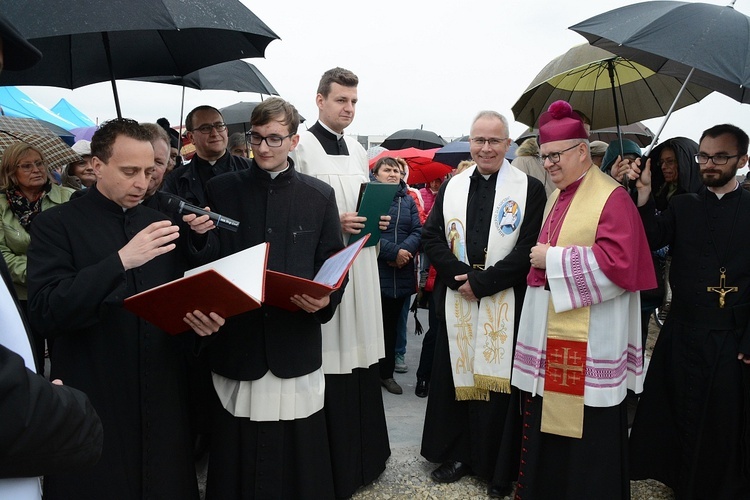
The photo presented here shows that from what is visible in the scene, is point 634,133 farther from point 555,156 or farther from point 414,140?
point 414,140

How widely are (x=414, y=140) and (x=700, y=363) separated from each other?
956 cm

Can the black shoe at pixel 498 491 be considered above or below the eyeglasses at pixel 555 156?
below

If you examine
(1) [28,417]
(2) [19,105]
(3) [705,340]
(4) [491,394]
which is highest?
(2) [19,105]

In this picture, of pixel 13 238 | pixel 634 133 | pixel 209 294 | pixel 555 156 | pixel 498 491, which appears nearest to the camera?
pixel 209 294

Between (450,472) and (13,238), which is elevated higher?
(13,238)

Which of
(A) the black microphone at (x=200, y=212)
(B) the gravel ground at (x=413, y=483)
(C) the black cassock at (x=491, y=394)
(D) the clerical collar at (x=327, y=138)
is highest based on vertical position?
(D) the clerical collar at (x=327, y=138)

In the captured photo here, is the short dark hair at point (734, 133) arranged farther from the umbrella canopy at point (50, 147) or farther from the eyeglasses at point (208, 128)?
the umbrella canopy at point (50, 147)

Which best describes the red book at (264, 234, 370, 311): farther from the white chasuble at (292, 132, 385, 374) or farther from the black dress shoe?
the black dress shoe

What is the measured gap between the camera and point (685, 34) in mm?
2748

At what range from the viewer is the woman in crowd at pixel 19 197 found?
422 cm

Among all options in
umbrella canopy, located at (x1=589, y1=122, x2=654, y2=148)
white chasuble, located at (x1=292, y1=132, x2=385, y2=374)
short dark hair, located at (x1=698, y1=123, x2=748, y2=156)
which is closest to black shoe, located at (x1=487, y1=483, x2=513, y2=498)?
white chasuble, located at (x1=292, y1=132, x2=385, y2=374)

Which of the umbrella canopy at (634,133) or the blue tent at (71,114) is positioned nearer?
the umbrella canopy at (634,133)

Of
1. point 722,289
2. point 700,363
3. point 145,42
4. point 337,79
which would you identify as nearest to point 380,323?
point 337,79

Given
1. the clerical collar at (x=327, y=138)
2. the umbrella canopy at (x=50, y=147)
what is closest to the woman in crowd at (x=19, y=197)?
the umbrella canopy at (x=50, y=147)
